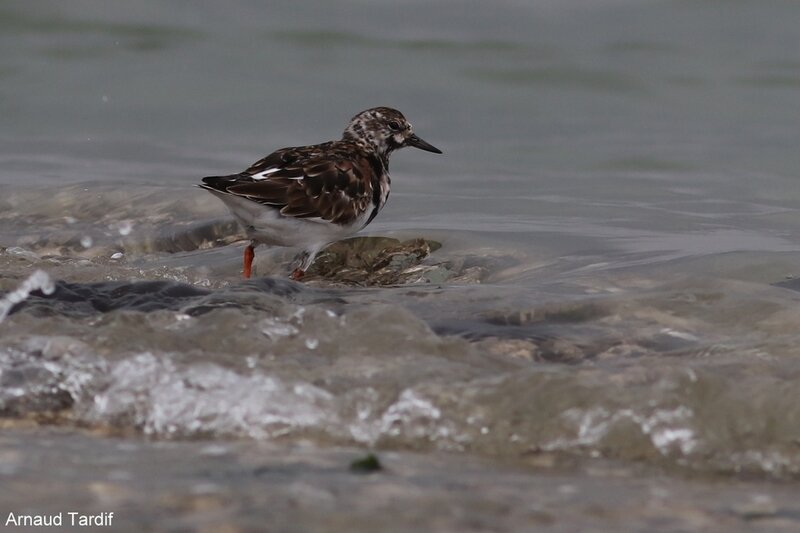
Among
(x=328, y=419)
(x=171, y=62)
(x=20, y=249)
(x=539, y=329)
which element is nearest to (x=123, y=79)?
(x=171, y=62)

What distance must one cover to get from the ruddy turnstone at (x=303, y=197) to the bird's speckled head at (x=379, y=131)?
537mm

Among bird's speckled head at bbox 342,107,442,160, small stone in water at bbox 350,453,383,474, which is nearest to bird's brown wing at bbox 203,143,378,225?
bird's speckled head at bbox 342,107,442,160

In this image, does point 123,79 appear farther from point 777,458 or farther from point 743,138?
point 777,458

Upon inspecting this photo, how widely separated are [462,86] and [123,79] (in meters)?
3.19

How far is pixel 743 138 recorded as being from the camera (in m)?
9.75

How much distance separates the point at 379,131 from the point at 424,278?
5.19 feet

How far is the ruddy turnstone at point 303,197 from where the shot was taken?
604 cm

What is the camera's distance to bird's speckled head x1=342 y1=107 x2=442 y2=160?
7508 millimetres

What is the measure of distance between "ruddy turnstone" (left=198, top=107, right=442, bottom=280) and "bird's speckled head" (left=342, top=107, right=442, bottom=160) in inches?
21.2

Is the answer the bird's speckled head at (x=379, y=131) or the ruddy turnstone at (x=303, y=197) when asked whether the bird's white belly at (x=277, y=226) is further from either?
the bird's speckled head at (x=379, y=131)

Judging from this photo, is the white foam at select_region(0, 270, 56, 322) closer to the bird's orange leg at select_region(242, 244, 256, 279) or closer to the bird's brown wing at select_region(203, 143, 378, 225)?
the bird's brown wing at select_region(203, 143, 378, 225)

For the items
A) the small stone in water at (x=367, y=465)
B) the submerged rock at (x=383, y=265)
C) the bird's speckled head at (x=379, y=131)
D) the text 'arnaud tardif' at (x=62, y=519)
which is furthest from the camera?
the bird's speckled head at (x=379, y=131)

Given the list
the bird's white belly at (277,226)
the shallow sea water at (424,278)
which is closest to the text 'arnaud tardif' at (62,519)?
the shallow sea water at (424,278)

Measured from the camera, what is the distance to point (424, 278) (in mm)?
6285
